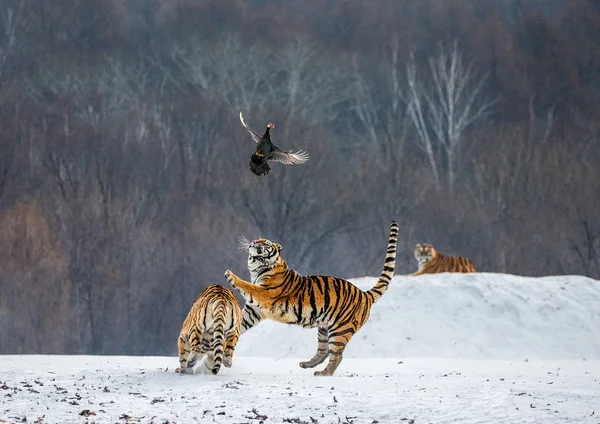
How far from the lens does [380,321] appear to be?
21094mm

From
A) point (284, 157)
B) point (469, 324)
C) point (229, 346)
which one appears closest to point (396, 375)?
point (229, 346)

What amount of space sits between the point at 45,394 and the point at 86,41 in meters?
49.9

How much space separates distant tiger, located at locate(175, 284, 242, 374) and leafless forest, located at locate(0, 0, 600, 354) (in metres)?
23.4

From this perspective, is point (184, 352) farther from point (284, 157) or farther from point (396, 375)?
point (284, 157)

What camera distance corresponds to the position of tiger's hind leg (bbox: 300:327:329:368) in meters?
14.7

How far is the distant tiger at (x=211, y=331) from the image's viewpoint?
42.7 feet

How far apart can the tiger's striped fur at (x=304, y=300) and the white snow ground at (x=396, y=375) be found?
1.59 ft

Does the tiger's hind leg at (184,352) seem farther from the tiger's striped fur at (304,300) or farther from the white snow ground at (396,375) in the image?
the tiger's striped fur at (304,300)

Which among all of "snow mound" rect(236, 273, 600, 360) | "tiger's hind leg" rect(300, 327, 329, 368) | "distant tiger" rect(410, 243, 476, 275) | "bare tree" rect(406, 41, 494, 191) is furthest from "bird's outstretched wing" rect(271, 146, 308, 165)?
"bare tree" rect(406, 41, 494, 191)

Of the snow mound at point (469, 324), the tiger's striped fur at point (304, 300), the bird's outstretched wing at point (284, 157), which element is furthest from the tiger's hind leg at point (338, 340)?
the snow mound at point (469, 324)

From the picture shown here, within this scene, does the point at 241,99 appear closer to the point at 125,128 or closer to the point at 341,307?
the point at 125,128

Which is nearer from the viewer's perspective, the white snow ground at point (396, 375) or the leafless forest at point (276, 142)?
the white snow ground at point (396, 375)

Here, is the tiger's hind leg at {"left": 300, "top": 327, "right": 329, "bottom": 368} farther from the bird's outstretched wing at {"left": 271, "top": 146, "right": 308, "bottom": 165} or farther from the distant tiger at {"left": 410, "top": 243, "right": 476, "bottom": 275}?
the distant tiger at {"left": 410, "top": 243, "right": 476, "bottom": 275}

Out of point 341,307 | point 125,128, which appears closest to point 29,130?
point 125,128
